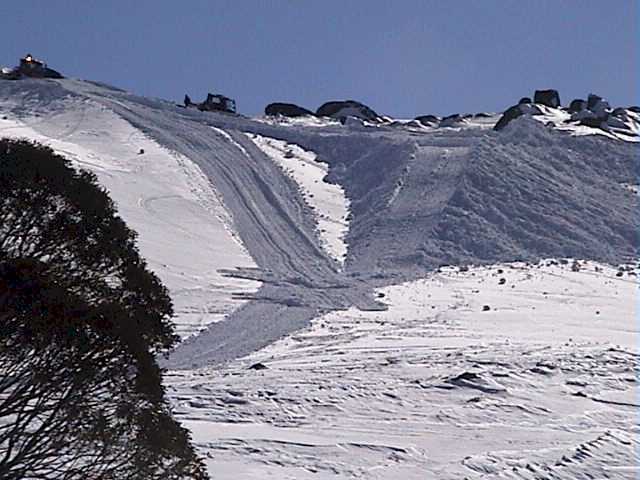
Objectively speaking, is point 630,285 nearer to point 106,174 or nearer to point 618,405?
point 618,405

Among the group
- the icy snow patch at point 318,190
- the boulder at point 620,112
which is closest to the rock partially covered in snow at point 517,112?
the boulder at point 620,112

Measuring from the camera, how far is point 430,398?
16828mm

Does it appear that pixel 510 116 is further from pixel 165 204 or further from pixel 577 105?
pixel 165 204

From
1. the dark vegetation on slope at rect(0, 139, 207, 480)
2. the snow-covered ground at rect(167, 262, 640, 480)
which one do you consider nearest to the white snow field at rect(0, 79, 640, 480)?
the snow-covered ground at rect(167, 262, 640, 480)

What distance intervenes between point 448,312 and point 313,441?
10573 millimetres

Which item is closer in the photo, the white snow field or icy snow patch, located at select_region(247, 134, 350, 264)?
the white snow field

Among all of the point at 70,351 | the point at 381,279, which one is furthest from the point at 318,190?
the point at 70,351

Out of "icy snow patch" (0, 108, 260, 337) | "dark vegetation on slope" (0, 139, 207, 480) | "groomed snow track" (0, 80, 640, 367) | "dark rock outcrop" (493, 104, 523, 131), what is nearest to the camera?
"dark vegetation on slope" (0, 139, 207, 480)

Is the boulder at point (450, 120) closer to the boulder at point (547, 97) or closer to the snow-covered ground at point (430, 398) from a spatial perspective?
the boulder at point (547, 97)

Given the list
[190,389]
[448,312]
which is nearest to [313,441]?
[190,389]

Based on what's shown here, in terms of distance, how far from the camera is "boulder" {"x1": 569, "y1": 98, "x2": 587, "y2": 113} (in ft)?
183

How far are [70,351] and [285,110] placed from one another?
5291 centimetres

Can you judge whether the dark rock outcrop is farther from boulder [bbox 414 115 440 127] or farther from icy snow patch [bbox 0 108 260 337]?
icy snow patch [bbox 0 108 260 337]

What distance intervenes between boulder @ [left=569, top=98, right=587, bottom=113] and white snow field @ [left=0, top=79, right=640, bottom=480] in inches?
73.0
